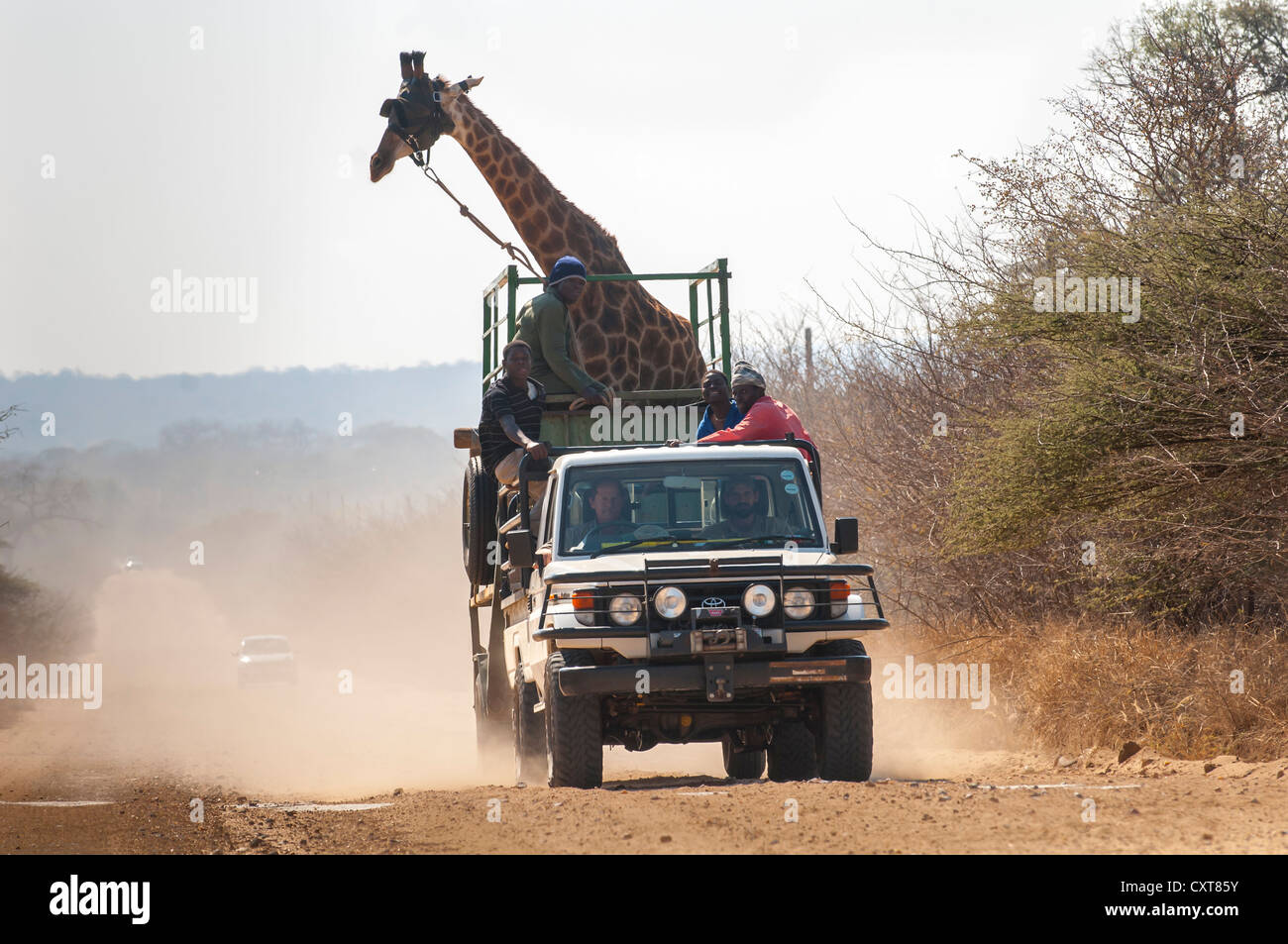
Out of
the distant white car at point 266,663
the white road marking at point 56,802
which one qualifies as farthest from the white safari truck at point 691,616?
the distant white car at point 266,663

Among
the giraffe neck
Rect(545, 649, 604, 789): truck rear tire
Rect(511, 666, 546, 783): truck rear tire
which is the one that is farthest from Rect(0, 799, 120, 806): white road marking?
the giraffe neck

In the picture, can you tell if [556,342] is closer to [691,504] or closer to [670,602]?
[691,504]

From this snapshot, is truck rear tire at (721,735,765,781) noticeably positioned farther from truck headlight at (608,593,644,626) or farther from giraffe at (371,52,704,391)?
giraffe at (371,52,704,391)

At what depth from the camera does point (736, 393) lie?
11539 millimetres

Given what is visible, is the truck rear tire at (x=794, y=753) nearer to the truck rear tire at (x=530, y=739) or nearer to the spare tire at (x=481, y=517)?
the truck rear tire at (x=530, y=739)

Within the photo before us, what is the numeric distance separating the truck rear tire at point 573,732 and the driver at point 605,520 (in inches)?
35.6

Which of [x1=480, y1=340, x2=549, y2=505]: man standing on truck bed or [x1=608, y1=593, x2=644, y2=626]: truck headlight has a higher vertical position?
[x1=480, y1=340, x2=549, y2=505]: man standing on truck bed

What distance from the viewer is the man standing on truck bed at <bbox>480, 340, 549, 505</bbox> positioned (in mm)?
11782

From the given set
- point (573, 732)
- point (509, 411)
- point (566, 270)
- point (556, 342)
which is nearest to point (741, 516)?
point (573, 732)

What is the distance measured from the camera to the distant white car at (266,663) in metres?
39.9

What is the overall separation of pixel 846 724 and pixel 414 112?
9068mm

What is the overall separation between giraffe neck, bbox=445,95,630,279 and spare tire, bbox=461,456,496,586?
3.31 metres

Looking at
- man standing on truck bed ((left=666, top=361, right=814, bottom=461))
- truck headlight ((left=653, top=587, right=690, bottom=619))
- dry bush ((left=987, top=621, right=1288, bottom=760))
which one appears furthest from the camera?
dry bush ((left=987, top=621, right=1288, bottom=760))

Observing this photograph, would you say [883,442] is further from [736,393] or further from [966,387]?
[736,393]
